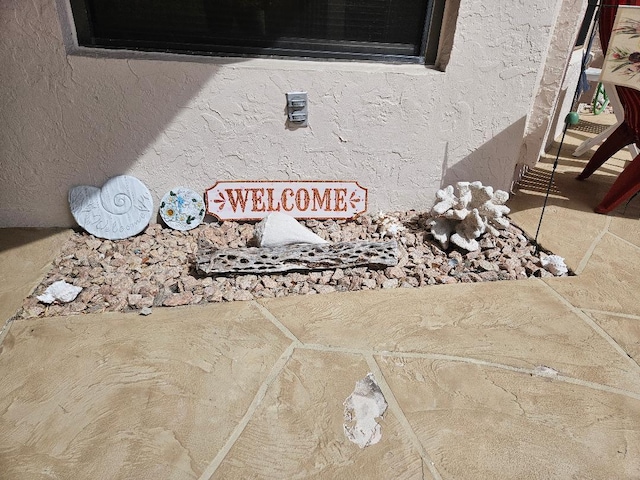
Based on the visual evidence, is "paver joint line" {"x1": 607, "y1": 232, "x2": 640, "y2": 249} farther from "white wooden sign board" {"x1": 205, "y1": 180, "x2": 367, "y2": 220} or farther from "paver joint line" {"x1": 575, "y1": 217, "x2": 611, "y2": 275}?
"white wooden sign board" {"x1": 205, "y1": 180, "x2": 367, "y2": 220}

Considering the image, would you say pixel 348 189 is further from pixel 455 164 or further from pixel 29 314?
pixel 29 314

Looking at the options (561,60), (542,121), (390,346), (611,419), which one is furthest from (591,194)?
(390,346)

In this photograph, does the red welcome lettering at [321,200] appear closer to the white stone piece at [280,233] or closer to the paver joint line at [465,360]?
the white stone piece at [280,233]

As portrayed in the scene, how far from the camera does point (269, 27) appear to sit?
2279mm

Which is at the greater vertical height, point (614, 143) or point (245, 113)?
point (245, 113)

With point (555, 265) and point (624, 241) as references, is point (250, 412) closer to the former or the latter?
point (555, 265)

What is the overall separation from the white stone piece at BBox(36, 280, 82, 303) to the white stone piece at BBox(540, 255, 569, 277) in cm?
256

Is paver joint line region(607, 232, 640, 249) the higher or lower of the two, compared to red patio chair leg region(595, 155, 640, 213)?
lower

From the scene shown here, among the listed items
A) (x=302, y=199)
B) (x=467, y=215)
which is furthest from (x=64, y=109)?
(x=467, y=215)

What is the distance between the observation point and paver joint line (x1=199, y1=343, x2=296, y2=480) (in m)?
1.29

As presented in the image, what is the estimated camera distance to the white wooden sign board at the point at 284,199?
8.40 feet

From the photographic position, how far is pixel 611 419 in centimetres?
149

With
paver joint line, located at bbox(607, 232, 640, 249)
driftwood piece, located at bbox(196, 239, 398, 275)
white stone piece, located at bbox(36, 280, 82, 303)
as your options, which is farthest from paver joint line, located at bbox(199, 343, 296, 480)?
paver joint line, located at bbox(607, 232, 640, 249)

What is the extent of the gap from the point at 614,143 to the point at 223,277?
327cm
